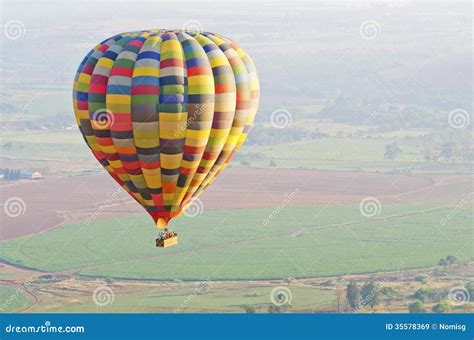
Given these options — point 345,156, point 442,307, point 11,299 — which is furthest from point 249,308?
point 345,156

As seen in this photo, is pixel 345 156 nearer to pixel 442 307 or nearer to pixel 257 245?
pixel 257 245

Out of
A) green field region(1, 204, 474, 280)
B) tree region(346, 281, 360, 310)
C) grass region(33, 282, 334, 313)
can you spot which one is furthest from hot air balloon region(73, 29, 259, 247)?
green field region(1, 204, 474, 280)

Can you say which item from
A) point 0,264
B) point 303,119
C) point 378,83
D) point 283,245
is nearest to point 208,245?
point 283,245

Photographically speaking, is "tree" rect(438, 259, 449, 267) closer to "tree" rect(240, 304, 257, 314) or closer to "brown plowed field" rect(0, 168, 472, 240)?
"tree" rect(240, 304, 257, 314)

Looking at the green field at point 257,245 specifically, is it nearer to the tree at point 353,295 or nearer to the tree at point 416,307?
the tree at point 353,295

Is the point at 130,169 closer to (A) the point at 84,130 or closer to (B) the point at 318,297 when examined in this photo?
(A) the point at 84,130
